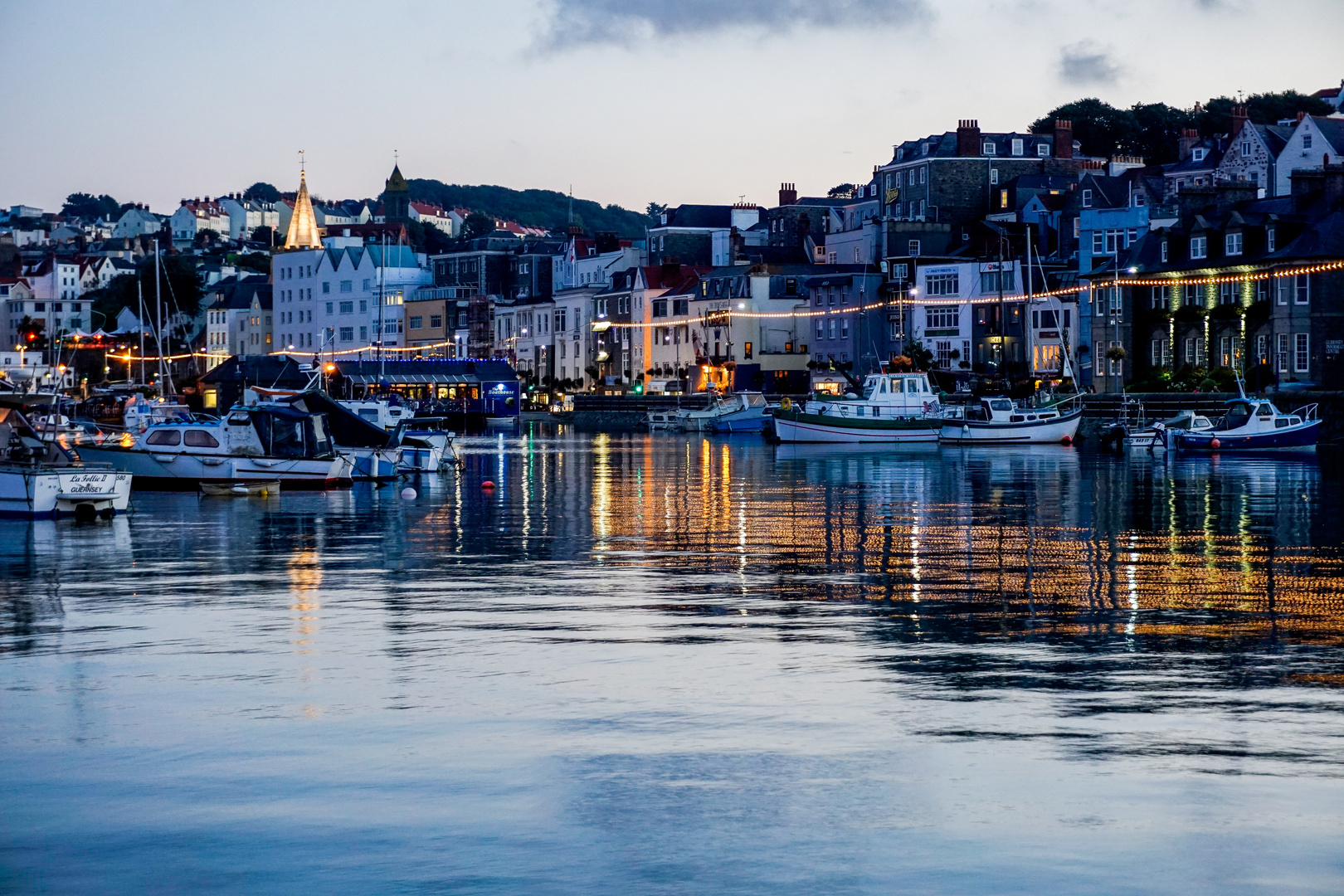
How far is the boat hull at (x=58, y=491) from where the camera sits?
3381 cm

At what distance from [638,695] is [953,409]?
70632 mm

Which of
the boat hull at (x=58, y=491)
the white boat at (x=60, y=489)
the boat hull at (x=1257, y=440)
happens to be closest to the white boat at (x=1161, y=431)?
the boat hull at (x=1257, y=440)

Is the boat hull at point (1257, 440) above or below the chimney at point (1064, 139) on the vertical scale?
below

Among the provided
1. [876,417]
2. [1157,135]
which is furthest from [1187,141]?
[876,417]

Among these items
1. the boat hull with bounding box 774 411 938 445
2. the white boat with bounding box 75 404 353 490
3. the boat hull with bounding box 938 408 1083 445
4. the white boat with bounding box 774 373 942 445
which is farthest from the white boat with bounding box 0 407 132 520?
the boat hull with bounding box 938 408 1083 445

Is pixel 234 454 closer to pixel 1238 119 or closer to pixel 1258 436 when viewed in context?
pixel 1258 436

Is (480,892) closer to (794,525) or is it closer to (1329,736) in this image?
(1329,736)

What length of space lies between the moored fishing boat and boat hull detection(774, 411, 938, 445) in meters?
14.1

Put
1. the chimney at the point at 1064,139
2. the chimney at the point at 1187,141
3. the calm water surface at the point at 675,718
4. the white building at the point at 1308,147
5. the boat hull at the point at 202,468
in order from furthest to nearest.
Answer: the chimney at the point at 1064,139 → the chimney at the point at 1187,141 → the white building at the point at 1308,147 → the boat hull at the point at 202,468 → the calm water surface at the point at 675,718

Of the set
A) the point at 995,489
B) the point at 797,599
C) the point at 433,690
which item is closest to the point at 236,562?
the point at 797,599

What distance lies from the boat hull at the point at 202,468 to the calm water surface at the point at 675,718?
54.8 feet

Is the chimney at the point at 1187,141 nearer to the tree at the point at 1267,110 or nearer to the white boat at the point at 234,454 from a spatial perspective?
the tree at the point at 1267,110

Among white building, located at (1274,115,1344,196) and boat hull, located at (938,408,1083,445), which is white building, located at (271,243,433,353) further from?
boat hull, located at (938,408,1083,445)

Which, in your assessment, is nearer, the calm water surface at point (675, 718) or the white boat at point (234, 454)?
the calm water surface at point (675, 718)
